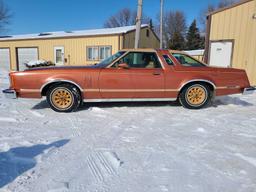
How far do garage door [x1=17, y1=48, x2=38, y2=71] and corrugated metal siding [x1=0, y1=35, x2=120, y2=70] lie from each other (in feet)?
1.32

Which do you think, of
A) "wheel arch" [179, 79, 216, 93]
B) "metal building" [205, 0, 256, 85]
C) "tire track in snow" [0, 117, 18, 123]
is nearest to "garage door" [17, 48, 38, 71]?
"metal building" [205, 0, 256, 85]

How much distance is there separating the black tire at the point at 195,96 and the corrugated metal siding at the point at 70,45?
10.8m

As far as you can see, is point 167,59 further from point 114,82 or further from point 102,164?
point 102,164

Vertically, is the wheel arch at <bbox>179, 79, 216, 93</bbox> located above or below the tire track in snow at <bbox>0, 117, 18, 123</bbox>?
above

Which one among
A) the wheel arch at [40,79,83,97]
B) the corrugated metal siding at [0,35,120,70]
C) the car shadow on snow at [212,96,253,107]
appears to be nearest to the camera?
the wheel arch at [40,79,83,97]

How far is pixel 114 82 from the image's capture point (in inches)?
195

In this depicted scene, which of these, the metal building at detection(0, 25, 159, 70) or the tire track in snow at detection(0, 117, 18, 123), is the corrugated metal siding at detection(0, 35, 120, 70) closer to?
the metal building at detection(0, 25, 159, 70)

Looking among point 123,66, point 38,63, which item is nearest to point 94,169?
point 123,66

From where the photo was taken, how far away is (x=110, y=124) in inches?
161

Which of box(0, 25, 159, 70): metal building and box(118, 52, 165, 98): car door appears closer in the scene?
box(118, 52, 165, 98): car door

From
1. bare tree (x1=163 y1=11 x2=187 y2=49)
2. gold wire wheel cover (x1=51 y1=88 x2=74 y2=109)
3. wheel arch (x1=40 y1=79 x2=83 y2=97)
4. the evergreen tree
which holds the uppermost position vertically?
bare tree (x1=163 y1=11 x2=187 y2=49)

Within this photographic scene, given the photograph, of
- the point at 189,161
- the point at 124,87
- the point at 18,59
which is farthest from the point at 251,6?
the point at 18,59

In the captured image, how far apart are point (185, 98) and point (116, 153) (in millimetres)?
2954

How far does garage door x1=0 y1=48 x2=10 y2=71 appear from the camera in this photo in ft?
65.1
